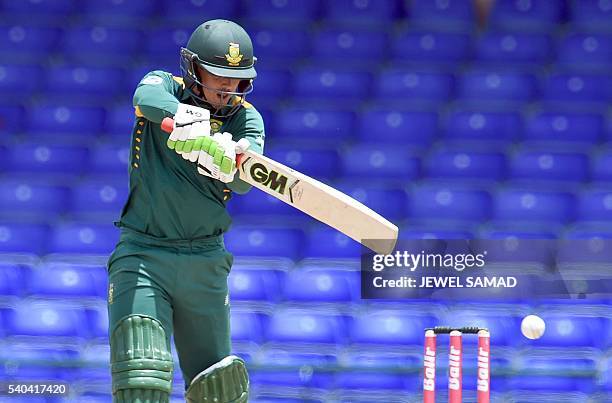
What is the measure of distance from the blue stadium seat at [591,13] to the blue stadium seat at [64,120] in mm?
2977

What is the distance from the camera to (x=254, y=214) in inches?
244

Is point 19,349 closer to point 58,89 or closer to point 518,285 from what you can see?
point 58,89

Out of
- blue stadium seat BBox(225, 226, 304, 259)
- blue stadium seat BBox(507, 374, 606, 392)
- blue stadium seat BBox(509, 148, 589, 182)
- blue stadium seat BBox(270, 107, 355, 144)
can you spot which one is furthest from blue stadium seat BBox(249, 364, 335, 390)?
blue stadium seat BBox(509, 148, 589, 182)

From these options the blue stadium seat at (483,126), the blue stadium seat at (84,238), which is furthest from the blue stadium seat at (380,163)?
the blue stadium seat at (84,238)

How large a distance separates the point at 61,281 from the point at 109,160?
808 millimetres

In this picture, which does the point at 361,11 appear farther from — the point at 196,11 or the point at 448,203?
the point at 448,203

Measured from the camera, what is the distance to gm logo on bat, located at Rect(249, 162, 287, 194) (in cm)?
325

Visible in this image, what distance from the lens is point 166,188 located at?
3.31 metres

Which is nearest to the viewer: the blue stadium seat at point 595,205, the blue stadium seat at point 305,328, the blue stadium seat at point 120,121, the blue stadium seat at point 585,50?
the blue stadium seat at point 305,328

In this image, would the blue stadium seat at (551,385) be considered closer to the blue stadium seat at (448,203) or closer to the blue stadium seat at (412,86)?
the blue stadium seat at (448,203)

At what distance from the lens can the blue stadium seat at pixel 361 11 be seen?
23.2 feet

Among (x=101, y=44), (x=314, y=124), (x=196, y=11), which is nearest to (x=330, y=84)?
(x=314, y=124)

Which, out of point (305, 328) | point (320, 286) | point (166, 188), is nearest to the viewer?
point (166, 188)

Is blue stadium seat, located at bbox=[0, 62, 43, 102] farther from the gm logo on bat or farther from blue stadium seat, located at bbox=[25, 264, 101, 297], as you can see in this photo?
the gm logo on bat
